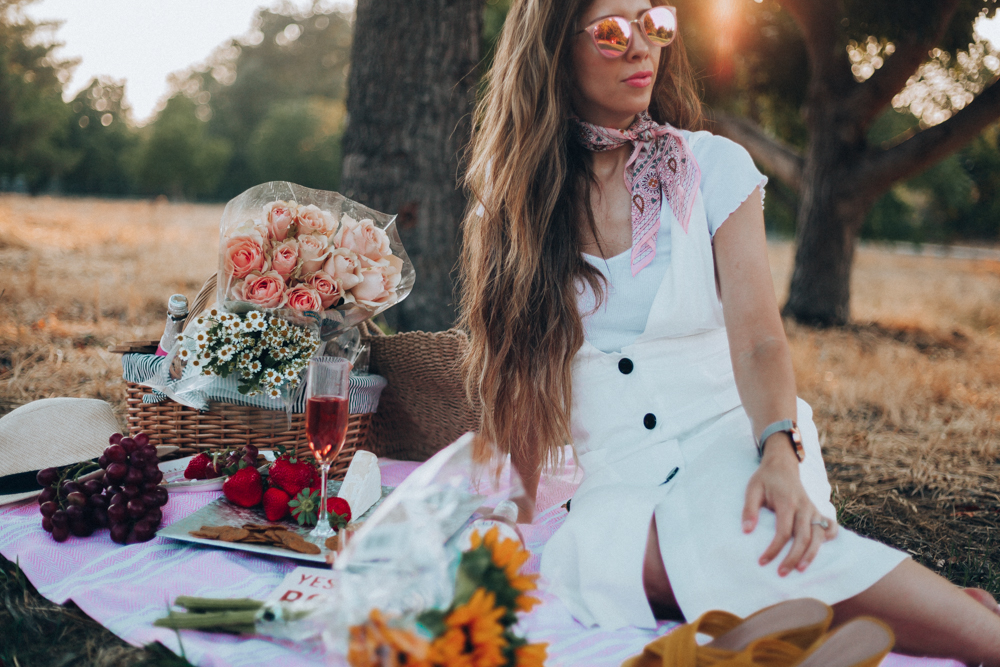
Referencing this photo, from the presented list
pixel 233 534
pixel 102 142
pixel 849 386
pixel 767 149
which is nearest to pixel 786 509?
pixel 233 534

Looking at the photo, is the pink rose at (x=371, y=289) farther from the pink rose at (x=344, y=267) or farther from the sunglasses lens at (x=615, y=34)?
the sunglasses lens at (x=615, y=34)

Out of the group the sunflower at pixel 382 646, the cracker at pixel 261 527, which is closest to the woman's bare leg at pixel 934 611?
the sunflower at pixel 382 646

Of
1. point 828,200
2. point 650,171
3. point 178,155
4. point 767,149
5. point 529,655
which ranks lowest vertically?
point 529,655

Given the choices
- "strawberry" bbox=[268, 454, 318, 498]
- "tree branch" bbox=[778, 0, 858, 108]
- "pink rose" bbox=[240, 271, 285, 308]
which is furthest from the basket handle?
"tree branch" bbox=[778, 0, 858, 108]

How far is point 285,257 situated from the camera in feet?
7.34

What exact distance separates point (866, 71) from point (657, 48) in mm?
8512

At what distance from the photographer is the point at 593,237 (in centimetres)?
215

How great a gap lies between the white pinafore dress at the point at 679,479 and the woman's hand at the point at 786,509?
1.3 inches

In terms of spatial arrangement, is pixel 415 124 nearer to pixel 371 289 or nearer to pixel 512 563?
pixel 371 289

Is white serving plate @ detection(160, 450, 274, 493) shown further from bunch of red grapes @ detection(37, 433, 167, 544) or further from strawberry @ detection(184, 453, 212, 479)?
bunch of red grapes @ detection(37, 433, 167, 544)

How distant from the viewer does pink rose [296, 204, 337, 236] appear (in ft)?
7.55

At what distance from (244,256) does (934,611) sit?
6.71 feet

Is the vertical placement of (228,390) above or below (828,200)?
below

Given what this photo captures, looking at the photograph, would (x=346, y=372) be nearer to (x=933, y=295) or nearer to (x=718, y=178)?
(x=718, y=178)
